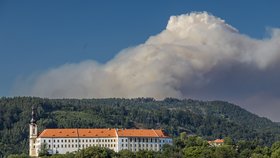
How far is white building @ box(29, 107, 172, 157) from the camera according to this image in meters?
164

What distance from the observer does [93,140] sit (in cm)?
16788

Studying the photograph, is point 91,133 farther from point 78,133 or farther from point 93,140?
point 78,133

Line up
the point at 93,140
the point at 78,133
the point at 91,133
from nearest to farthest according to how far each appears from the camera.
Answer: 1. the point at 93,140
2. the point at 78,133
3. the point at 91,133

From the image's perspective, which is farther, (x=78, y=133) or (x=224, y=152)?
(x=78, y=133)

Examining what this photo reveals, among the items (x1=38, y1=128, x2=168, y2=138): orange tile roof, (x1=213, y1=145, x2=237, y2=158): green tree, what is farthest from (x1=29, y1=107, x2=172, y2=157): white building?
(x1=213, y1=145, x2=237, y2=158): green tree

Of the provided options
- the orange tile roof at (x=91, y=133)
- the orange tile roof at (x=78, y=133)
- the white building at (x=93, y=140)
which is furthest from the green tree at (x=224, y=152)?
the orange tile roof at (x=78, y=133)

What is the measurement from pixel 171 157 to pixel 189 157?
4441mm

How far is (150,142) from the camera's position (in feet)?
556

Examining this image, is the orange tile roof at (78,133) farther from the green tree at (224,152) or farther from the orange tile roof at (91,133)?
the green tree at (224,152)

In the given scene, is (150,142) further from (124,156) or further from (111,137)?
(124,156)

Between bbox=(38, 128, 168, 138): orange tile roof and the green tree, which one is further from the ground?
bbox=(38, 128, 168, 138): orange tile roof

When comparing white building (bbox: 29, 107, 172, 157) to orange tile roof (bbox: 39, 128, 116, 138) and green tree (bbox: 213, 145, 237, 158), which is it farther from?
green tree (bbox: 213, 145, 237, 158)

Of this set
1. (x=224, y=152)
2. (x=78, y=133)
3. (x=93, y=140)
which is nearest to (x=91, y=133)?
(x=93, y=140)

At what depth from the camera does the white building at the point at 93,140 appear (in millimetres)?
164413
